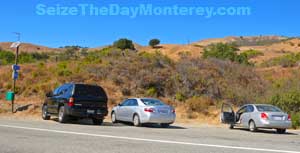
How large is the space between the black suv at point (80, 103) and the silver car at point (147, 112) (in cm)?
133

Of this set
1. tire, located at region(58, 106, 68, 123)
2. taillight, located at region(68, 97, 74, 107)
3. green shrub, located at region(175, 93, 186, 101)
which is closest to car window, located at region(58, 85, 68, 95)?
tire, located at region(58, 106, 68, 123)

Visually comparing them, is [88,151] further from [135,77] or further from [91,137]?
[135,77]

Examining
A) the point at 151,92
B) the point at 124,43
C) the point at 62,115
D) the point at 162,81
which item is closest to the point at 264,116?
the point at 62,115

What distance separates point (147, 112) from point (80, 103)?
3.06 metres

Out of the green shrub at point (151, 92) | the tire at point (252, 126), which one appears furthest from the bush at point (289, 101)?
the green shrub at point (151, 92)

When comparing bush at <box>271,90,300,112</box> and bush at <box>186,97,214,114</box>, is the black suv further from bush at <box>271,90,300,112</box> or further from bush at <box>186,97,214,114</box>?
bush at <box>271,90,300,112</box>

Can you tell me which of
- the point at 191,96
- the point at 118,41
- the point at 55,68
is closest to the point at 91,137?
the point at 191,96

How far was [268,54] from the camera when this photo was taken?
A: 8731 centimetres

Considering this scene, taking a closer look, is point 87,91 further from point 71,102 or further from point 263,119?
point 263,119

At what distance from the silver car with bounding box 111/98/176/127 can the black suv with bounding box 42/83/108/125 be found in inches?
52.3

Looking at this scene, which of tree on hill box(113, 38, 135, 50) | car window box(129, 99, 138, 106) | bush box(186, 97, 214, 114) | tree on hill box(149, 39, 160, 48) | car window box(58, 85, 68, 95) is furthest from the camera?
tree on hill box(149, 39, 160, 48)

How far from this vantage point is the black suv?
19.6 m

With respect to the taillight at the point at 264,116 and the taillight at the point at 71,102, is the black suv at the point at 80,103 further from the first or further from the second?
the taillight at the point at 264,116

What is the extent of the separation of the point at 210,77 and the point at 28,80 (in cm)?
1508
